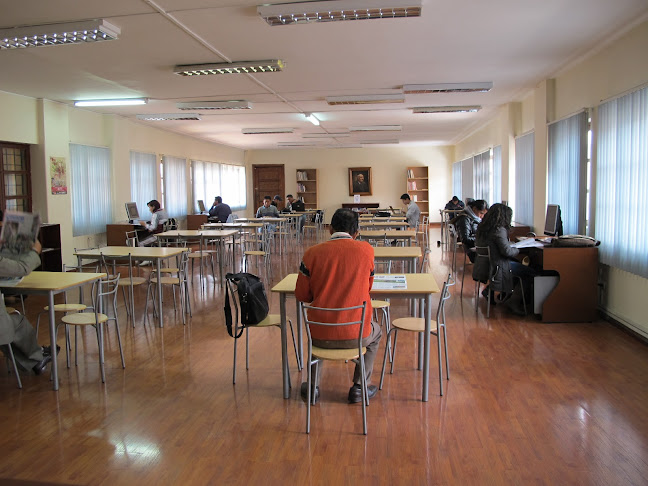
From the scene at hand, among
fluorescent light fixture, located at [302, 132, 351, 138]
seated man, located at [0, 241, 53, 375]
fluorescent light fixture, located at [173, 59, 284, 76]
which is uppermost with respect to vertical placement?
fluorescent light fixture, located at [302, 132, 351, 138]

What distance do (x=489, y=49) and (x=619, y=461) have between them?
4.32 metres

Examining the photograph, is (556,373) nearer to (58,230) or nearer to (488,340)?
(488,340)

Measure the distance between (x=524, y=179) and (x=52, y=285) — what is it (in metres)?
6.90

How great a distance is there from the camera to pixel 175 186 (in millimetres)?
12852

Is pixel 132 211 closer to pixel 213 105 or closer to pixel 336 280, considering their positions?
pixel 213 105

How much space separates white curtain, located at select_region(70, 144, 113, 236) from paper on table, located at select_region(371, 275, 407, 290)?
727 centimetres

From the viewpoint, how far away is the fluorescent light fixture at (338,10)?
399cm

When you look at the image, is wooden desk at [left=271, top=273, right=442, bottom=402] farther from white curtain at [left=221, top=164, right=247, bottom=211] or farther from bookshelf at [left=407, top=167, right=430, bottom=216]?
bookshelf at [left=407, top=167, right=430, bottom=216]

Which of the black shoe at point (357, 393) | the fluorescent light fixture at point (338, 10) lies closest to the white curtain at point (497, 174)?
the fluorescent light fixture at point (338, 10)

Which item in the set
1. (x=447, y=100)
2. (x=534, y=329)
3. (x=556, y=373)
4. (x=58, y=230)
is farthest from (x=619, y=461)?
(x=58, y=230)

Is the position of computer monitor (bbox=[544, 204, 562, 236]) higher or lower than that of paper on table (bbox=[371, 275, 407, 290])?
higher

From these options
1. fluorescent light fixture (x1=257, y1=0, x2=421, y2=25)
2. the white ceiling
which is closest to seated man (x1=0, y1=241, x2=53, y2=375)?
the white ceiling

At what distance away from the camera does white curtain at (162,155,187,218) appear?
12383mm

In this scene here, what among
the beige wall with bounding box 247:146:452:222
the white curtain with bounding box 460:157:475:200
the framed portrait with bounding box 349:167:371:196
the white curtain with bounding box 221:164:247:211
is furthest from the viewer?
the framed portrait with bounding box 349:167:371:196
